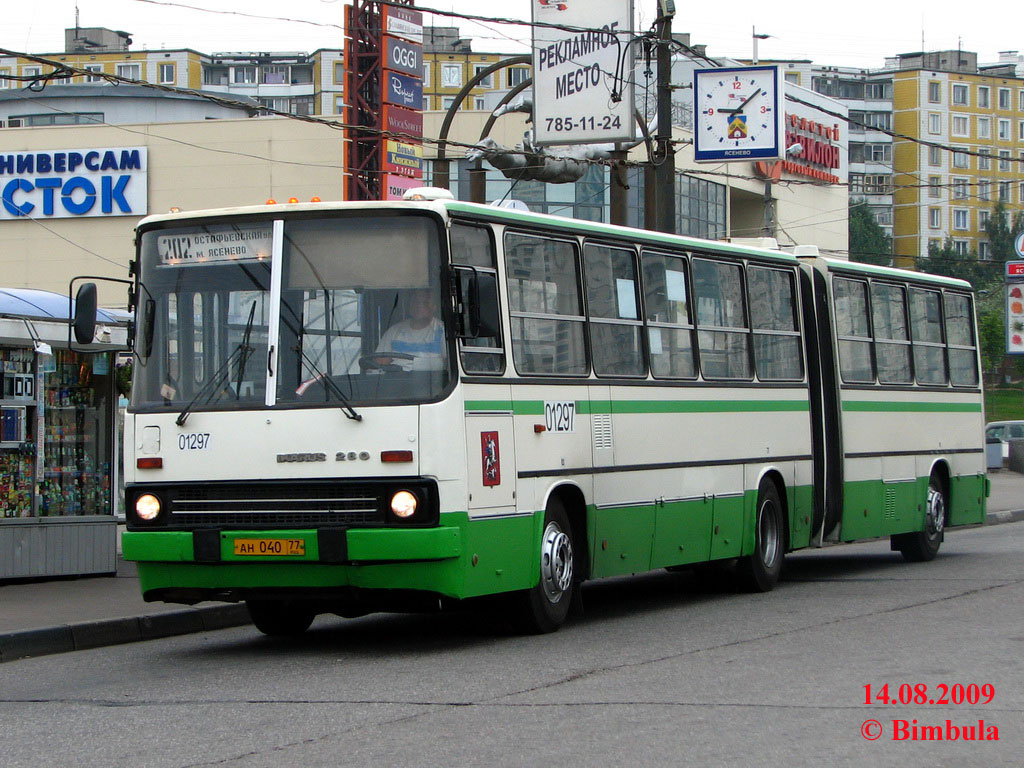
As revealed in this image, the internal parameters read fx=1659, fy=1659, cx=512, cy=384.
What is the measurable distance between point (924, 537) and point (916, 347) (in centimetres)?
208

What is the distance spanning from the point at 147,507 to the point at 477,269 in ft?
8.72

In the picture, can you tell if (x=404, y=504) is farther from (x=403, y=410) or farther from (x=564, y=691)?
(x=564, y=691)

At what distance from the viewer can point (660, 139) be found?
20500 millimetres

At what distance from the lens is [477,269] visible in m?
10.9

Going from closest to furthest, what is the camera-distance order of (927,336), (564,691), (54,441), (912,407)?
(564,691) < (54,441) < (912,407) < (927,336)

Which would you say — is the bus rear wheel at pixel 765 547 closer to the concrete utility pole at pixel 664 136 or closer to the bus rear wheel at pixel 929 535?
the bus rear wheel at pixel 929 535

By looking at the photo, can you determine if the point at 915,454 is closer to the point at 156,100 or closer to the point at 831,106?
the point at 156,100

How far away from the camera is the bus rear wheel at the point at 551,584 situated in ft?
37.3

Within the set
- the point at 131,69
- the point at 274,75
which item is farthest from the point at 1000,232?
the point at 131,69

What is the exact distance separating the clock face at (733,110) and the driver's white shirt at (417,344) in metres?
12.1

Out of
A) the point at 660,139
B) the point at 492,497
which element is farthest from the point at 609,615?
the point at 660,139

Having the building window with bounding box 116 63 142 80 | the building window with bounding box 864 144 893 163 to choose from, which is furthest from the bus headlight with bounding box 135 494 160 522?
the building window with bounding box 864 144 893 163

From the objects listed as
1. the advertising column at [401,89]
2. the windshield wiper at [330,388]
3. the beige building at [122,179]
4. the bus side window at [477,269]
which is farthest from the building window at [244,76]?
the windshield wiper at [330,388]

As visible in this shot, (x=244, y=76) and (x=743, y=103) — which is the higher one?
(x=244, y=76)
